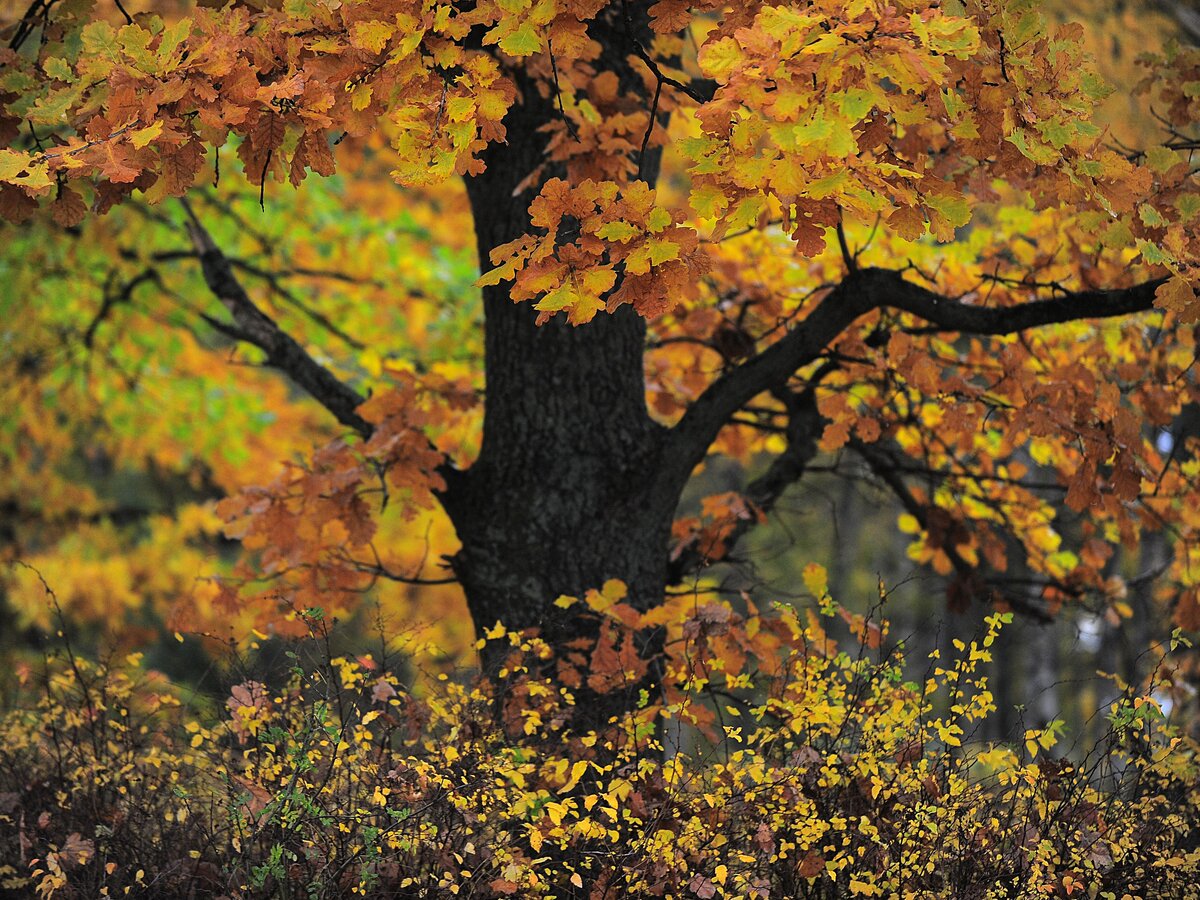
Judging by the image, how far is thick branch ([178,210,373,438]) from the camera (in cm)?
515

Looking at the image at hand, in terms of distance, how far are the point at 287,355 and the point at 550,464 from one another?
134cm

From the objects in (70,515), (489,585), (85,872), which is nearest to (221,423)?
(70,515)

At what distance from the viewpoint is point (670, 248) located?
122 inches

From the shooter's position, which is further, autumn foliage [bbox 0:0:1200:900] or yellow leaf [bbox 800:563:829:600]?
yellow leaf [bbox 800:563:829:600]

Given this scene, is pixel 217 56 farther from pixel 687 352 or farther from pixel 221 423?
pixel 221 423

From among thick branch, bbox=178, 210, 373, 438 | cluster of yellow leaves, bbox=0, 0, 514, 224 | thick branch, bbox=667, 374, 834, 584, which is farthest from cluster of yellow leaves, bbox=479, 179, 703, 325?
thick branch, bbox=667, 374, 834, 584

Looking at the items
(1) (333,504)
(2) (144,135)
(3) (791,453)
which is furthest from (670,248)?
(3) (791,453)

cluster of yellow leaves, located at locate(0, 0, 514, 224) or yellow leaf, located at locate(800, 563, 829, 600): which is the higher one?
cluster of yellow leaves, located at locate(0, 0, 514, 224)

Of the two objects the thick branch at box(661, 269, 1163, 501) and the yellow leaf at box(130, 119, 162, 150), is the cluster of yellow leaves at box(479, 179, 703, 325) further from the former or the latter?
the thick branch at box(661, 269, 1163, 501)

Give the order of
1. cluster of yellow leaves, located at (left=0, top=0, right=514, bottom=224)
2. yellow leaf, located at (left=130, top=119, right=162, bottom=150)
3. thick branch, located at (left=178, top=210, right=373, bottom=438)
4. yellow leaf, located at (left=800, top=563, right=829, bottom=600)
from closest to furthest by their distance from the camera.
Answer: yellow leaf, located at (left=130, top=119, right=162, bottom=150) < cluster of yellow leaves, located at (left=0, top=0, right=514, bottom=224) < yellow leaf, located at (left=800, top=563, right=829, bottom=600) < thick branch, located at (left=178, top=210, right=373, bottom=438)

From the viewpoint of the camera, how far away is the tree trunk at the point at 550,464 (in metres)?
4.79

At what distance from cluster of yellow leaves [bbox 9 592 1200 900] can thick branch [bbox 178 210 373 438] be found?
1.40 meters

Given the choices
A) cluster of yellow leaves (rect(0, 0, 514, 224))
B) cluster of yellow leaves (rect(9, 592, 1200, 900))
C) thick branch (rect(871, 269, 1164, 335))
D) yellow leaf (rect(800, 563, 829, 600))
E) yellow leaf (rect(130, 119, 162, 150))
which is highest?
thick branch (rect(871, 269, 1164, 335))

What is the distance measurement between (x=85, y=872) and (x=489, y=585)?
1.79 m
